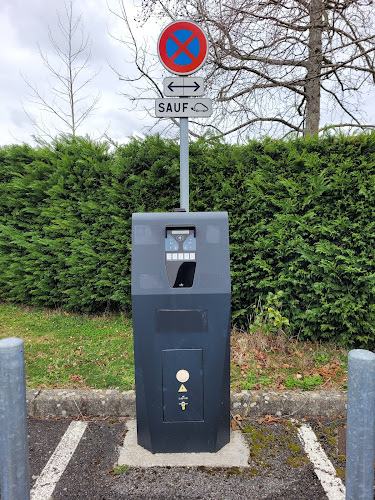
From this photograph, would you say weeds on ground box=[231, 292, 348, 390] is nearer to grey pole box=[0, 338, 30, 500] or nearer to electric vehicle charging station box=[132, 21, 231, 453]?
electric vehicle charging station box=[132, 21, 231, 453]

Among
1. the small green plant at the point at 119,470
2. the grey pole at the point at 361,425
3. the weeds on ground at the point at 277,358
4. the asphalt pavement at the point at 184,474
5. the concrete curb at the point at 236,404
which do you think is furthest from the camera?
the weeds on ground at the point at 277,358

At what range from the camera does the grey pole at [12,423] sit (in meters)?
1.64

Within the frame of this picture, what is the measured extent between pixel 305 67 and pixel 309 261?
379 centimetres

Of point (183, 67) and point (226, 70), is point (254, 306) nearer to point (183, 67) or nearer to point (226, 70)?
point (183, 67)

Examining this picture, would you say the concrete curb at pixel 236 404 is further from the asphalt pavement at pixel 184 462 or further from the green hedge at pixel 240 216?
the green hedge at pixel 240 216

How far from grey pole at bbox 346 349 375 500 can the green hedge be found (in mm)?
2267

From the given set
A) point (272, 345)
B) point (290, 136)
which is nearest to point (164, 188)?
point (290, 136)

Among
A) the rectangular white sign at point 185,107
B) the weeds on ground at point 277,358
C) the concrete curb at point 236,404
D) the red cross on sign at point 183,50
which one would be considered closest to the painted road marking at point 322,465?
the concrete curb at point 236,404

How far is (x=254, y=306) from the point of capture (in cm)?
412

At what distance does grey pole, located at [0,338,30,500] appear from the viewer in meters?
1.64

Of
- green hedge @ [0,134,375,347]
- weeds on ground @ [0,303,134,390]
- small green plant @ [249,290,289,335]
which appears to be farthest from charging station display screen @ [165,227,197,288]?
green hedge @ [0,134,375,347]

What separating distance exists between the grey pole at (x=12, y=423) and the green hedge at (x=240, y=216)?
280 cm

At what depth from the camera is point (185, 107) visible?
3090mm

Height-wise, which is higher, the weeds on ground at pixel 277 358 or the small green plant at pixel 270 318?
the small green plant at pixel 270 318
